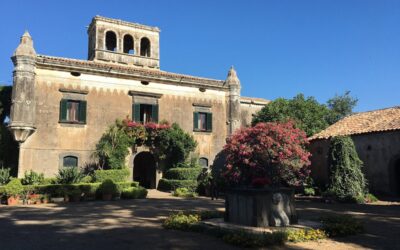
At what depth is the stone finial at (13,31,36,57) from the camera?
21.9 m

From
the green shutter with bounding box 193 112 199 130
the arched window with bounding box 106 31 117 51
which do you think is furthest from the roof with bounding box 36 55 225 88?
the arched window with bounding box 106 31 117 51

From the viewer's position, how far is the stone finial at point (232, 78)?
29.1 metres

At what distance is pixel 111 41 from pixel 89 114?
1027 centimetres

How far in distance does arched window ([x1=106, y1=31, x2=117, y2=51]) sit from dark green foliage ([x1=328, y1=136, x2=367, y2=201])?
780 inches

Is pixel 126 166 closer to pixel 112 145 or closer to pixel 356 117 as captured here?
pixel 112 145

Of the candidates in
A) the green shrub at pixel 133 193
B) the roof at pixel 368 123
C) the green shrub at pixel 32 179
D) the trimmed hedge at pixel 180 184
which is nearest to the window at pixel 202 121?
the trimmed hedge at pixel 180 184

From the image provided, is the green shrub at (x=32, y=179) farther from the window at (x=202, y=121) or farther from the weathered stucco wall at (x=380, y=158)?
the weathered stucco wall at (x=380, y=158)

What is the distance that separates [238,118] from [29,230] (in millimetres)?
20581

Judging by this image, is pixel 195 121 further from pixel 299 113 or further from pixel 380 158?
pixel 380 158

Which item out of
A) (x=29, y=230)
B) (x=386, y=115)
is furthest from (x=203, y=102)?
(x=29, y=230)

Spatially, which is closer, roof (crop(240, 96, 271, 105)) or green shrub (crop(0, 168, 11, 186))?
green shrub (crop(0, 168, 11, 186))

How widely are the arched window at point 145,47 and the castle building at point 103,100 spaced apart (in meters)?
0.10

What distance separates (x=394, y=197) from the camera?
65.9ft

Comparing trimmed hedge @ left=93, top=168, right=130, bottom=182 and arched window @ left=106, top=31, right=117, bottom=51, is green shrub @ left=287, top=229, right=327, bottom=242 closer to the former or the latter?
trimmed hedge @ left=93, top=168, right=130, bottom=182
